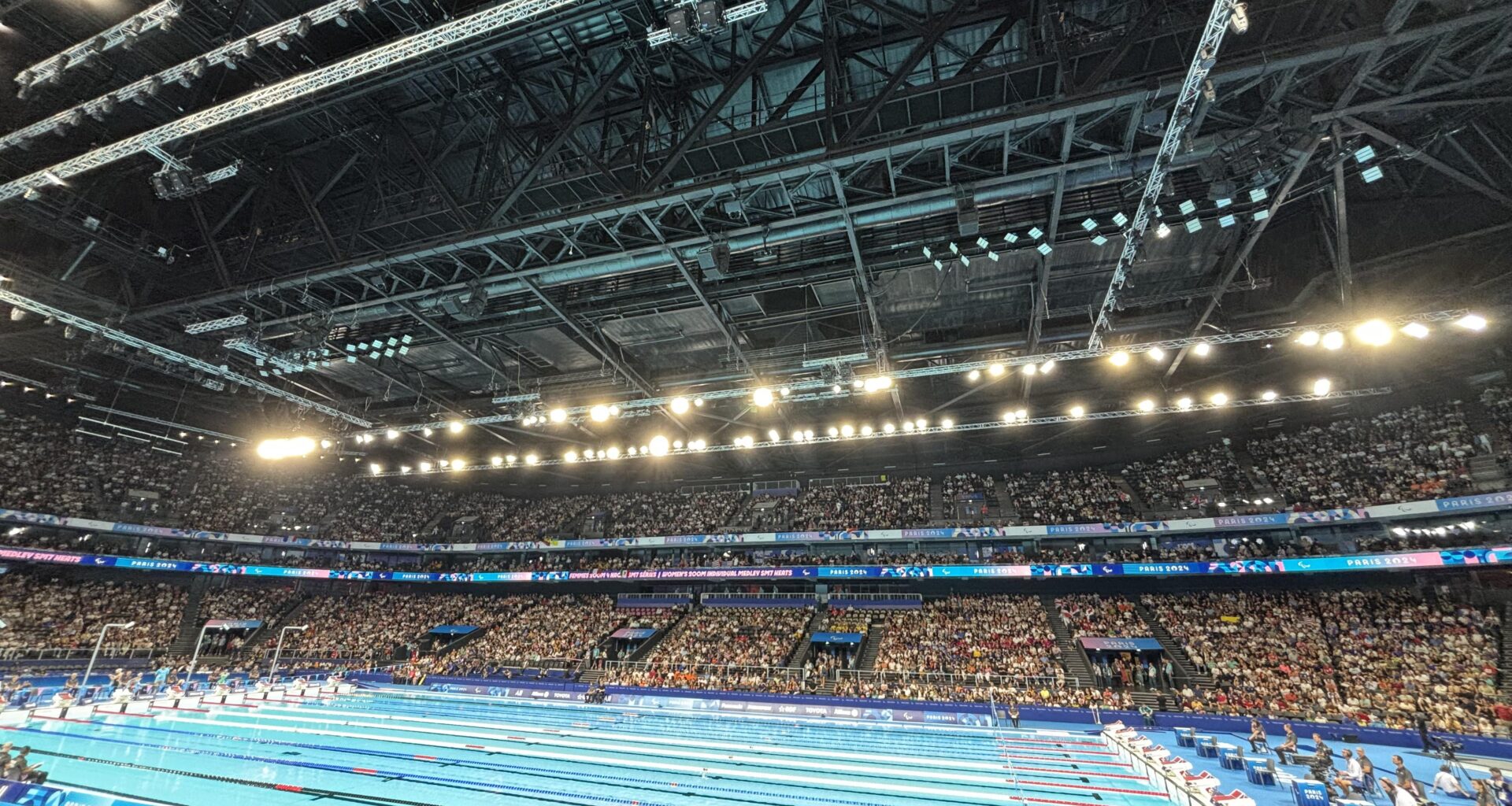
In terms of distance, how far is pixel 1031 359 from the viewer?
17.9m

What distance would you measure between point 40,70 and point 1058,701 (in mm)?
31656

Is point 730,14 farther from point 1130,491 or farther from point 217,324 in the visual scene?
point 1130,491

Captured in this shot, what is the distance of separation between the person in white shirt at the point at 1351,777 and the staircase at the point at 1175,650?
449 inches

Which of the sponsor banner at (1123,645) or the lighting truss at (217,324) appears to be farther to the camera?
the sponsor banner at (1123,645)

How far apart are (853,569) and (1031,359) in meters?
16.9

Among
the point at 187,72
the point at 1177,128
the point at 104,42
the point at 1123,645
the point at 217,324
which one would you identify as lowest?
the point at 1123,645

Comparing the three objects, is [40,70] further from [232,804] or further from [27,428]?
[27,428]

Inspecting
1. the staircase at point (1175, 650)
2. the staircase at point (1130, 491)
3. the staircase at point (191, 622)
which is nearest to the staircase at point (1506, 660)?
the staircase at point (1175, 650)

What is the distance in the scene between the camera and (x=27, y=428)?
105 ft

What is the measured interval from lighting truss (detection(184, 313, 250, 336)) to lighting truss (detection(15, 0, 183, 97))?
256 inches

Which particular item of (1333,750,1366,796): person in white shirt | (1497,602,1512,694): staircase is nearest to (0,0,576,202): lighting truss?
(1333,750,1366,796): person in white shirt

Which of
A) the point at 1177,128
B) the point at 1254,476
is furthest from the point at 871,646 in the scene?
the point at 1177,128

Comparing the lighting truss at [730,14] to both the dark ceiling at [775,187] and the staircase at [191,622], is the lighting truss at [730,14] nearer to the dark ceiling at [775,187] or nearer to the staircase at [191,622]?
the dark ceiling at [775,187]

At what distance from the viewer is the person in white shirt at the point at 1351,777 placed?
36.0ft
